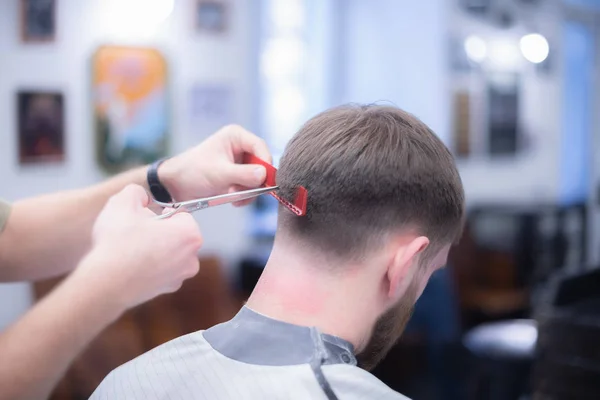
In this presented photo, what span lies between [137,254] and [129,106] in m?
3.19

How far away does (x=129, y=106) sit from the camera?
3.95 meters

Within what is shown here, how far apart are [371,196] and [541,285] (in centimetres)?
483

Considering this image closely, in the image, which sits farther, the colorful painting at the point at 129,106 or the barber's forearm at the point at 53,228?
the colorful painting at the point at 129,106

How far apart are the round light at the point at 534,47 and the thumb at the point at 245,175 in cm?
548

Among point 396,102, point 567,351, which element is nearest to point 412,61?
point 396,102

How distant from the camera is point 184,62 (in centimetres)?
418

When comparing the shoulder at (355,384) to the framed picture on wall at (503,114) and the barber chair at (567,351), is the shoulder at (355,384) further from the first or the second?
the framed picture on wall at (503,114)

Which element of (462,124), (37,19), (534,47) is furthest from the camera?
(534,47)

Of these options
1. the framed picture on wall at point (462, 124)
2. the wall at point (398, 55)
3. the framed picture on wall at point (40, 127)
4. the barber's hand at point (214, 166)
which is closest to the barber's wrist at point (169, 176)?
the barber's hand at point (214, 166)

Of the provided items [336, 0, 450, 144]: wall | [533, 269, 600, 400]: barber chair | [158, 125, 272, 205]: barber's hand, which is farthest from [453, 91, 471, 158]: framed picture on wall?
[158, 125, 272, 205]: barber's hand

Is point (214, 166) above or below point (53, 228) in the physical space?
above

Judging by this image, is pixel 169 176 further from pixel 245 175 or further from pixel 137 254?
pixel 137 254

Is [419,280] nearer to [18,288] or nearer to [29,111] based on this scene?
[18,288]

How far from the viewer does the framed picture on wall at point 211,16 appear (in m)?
4.23
